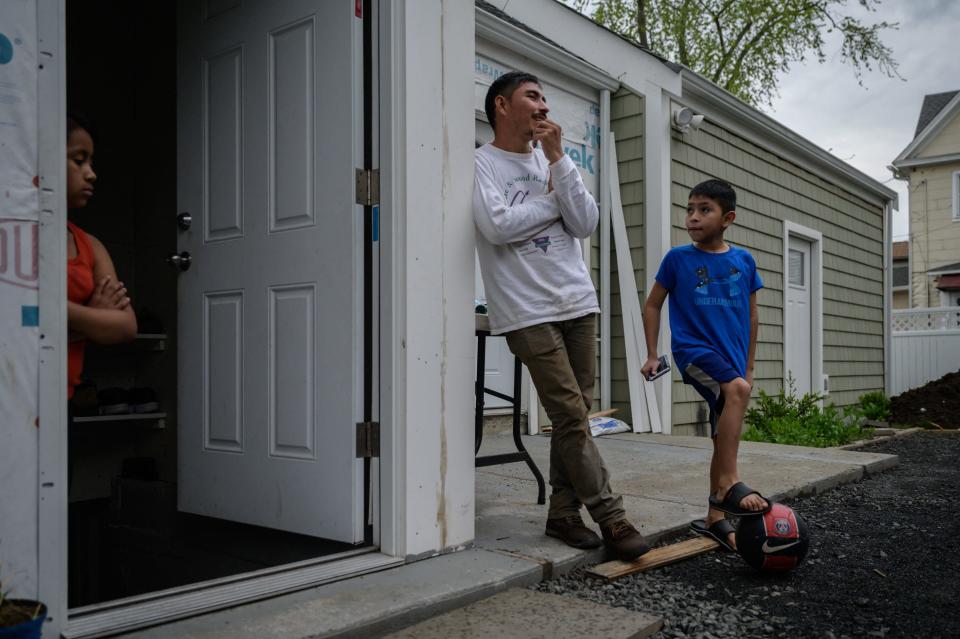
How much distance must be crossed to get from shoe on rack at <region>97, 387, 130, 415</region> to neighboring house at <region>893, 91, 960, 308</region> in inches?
751

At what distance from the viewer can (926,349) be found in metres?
14.1

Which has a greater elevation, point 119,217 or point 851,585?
point 119,217

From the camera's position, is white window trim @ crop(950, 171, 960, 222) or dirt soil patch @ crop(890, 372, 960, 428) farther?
white window trim @ crop(950, 171, 960, 222)

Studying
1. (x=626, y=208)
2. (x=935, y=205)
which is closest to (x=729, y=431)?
(x=626, y=208)

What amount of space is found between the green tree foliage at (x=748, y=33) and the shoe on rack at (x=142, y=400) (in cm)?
1245

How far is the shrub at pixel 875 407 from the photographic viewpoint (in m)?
10.0

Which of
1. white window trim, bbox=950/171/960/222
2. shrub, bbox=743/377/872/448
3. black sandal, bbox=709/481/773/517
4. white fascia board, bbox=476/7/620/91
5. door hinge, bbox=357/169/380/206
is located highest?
white window trim, bbox=950/171/960/222

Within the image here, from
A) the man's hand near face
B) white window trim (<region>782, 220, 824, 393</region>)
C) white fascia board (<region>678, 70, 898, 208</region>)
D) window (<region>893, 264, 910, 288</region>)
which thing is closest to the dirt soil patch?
white window trim (<region>782, 220, 824, 393</region>)

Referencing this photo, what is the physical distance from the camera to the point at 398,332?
257cm

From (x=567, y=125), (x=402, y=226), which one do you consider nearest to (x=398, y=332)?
(x=402, y=226)

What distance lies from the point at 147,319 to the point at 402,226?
7.53 ft

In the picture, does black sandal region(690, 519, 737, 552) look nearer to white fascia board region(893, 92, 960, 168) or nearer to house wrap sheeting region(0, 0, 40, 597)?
house wrap sheeting region(0, 0, 40, 597)

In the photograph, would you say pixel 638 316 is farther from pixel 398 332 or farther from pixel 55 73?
pixel 55 73

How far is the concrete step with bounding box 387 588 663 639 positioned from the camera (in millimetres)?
2023
